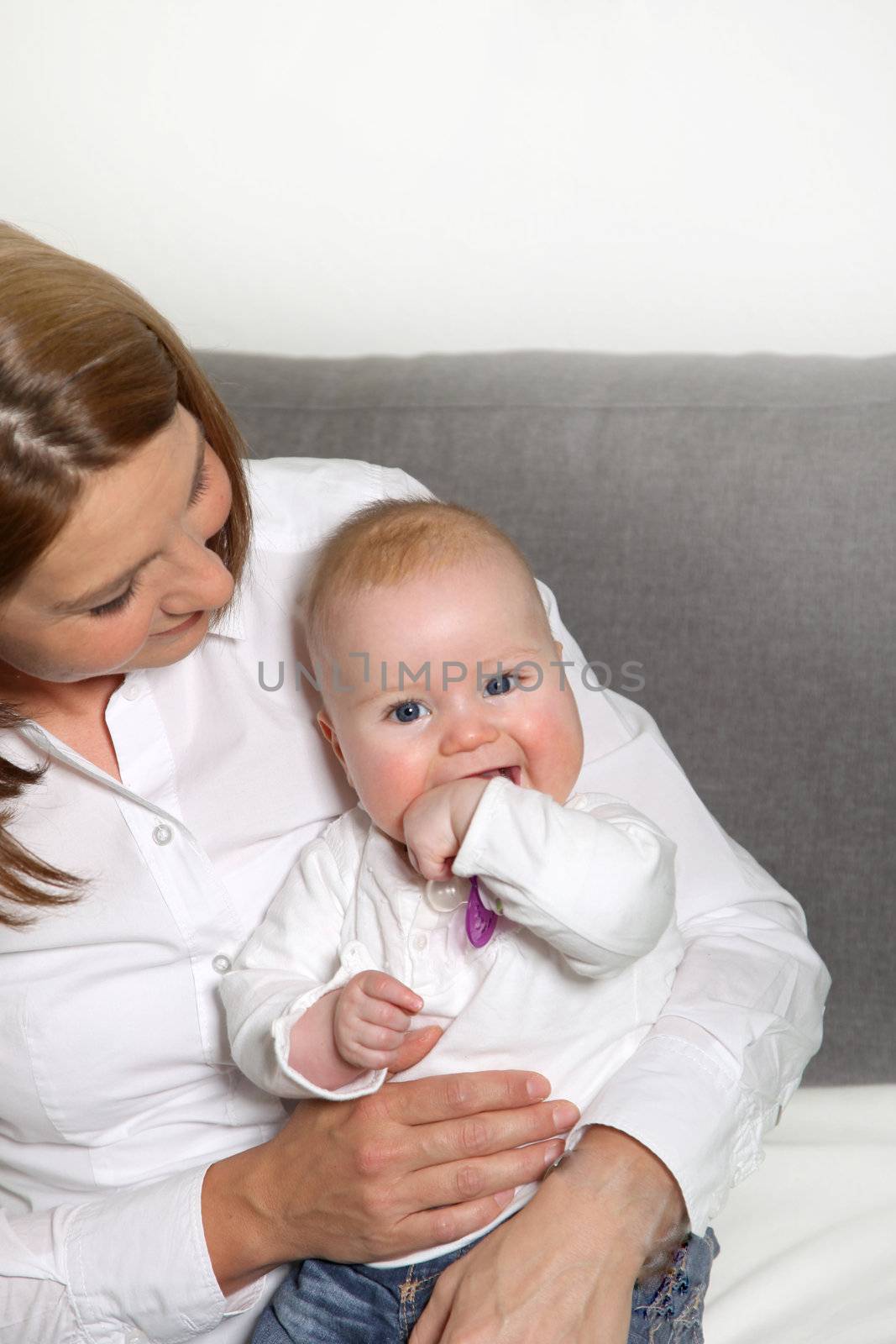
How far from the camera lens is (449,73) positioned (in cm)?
212

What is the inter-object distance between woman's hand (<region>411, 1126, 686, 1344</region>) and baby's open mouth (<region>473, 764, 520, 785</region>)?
35cm

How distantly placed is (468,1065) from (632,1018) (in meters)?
0.18

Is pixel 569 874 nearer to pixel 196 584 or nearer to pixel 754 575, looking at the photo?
pixel 196 584

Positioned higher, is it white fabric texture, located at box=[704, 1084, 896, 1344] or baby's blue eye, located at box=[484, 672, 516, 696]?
baby's blue eye, located at box=[484, 672, 516, 696]

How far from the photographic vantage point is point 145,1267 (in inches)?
52.1

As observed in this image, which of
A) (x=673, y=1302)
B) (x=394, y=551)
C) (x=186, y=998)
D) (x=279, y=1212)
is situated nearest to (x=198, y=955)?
(x=186, y=998)

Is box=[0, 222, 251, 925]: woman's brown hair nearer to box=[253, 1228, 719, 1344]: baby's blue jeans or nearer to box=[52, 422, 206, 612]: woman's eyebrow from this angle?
box=[52, 422, 206, 612]: woman's eyebrow

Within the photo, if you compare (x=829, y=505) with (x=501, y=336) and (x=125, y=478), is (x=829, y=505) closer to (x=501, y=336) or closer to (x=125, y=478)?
(x=501, y=336)

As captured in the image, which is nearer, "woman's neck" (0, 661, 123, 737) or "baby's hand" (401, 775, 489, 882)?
"baby's hand" (401, 775, 489, 882)

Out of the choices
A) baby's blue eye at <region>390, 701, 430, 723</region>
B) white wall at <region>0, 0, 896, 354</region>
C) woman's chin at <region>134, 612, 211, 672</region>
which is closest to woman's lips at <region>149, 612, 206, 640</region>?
woman's chin at <region>134, 612, 211, 672</region>

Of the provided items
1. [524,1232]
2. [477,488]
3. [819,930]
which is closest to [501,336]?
[477,488]

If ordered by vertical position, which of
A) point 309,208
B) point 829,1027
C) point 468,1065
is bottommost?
point 829,1027

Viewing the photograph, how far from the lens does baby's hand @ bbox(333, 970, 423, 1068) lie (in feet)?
3.86

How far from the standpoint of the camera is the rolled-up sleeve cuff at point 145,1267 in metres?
1.32
